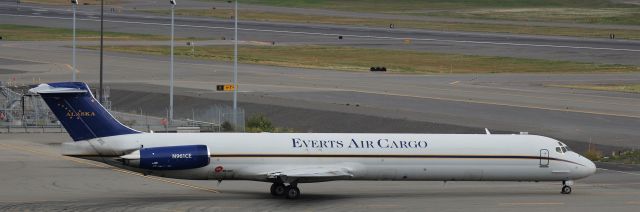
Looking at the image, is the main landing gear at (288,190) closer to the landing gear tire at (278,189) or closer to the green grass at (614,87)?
the landing gear tire at (278,189)

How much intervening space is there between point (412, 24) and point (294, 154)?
127689 mm

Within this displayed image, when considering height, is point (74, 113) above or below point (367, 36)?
below

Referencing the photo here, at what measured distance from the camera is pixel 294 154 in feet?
157

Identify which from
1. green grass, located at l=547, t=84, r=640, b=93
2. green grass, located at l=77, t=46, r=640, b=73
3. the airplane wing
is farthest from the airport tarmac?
green grass, located at l=77, t=46, r=640, b=73

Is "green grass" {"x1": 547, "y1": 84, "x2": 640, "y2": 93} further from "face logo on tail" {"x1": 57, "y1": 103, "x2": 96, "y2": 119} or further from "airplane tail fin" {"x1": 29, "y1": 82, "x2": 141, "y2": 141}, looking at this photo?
"face logo on tail" {"x1": 57, "y1": 103, "x2": 96, "y2": 119}

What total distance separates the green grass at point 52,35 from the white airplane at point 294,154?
95.3 metres

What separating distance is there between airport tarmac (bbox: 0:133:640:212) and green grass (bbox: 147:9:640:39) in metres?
100

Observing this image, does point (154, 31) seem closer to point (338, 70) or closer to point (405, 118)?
point (338, 70)

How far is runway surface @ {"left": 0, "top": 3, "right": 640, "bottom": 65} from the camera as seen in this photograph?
12888 centimetres

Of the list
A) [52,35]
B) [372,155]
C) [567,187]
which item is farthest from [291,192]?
[52,35]

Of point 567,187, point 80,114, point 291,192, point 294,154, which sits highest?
point 80,114

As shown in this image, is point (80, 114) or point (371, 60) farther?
point (371, 60)

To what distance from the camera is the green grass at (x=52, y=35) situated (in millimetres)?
143125

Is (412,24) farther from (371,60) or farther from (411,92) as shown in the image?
(411,92)
